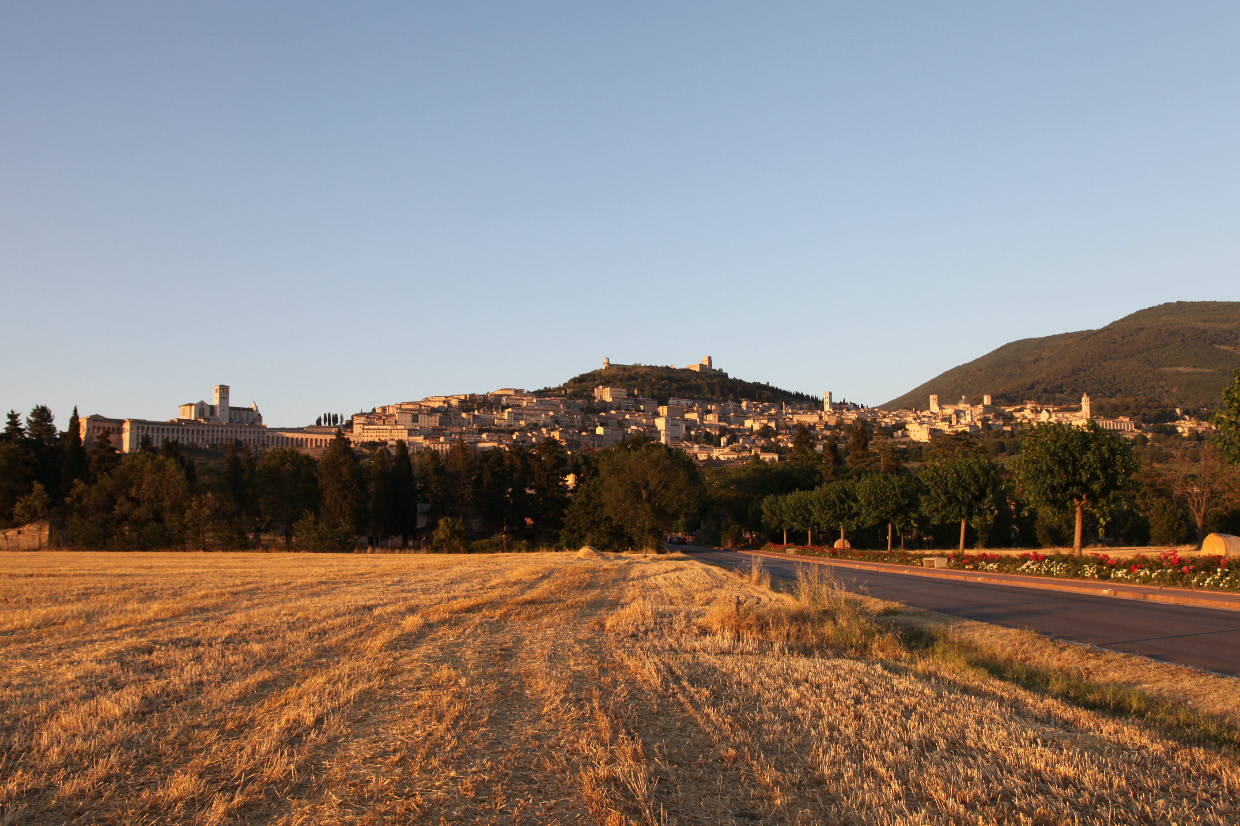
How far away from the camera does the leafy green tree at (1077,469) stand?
33.1 meters

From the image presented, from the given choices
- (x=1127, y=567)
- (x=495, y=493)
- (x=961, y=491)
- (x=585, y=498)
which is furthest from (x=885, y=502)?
(x=495, y=493)

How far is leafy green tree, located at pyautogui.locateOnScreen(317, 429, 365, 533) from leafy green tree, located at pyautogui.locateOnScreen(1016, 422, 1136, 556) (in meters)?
54.6

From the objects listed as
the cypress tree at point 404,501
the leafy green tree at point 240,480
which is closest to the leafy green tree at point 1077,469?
the cypress tree at point 404,501

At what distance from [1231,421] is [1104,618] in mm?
11523

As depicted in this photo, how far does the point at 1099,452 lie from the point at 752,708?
103 ft

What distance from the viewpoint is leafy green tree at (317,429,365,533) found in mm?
70875

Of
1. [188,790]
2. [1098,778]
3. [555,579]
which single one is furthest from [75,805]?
[555,579]

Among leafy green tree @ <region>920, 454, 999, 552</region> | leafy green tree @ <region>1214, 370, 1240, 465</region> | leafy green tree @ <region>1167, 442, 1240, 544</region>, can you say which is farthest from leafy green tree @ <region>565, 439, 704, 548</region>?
leafy green tree @ <region>1167, 442, 1240, 544</region>

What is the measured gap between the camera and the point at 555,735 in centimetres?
667

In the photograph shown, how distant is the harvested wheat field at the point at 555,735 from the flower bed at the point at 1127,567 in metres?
16.1

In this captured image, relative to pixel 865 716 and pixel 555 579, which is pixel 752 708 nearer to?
pixel 865 716

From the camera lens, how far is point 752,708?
766 cm

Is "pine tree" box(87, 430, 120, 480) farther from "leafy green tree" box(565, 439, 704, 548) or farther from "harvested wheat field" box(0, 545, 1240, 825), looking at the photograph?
"harvested wheat field" box(0, 545, 1240, 825)

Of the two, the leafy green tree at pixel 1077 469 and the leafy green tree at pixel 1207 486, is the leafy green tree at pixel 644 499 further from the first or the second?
the leafy green tree at pixel 1207 486
